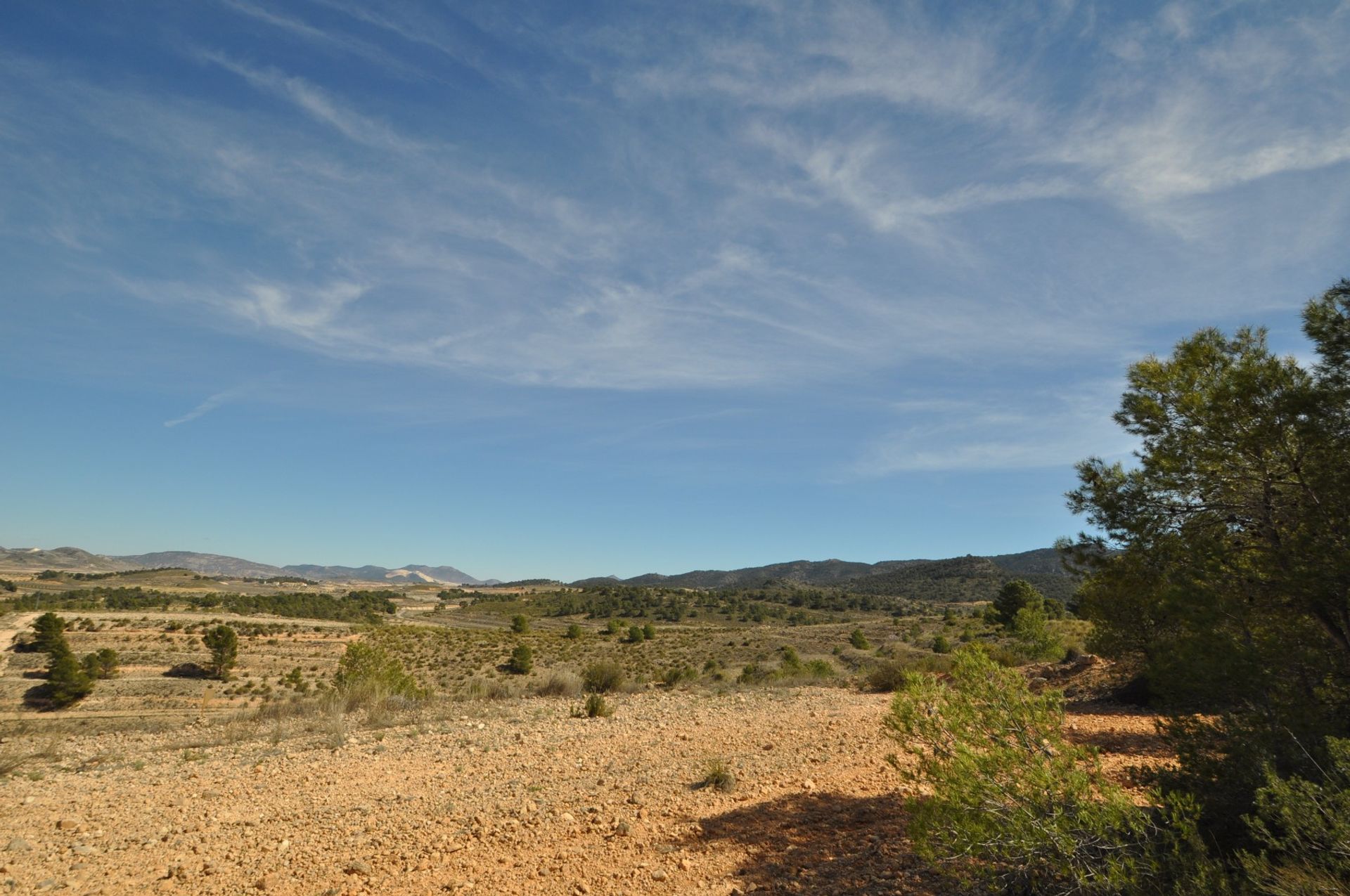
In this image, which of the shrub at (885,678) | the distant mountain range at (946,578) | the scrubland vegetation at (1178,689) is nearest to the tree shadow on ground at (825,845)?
the scrubland vegetation at (1178,689)

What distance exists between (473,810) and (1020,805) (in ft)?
18.8

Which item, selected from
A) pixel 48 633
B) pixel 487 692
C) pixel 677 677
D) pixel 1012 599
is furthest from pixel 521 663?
pixel 48 633

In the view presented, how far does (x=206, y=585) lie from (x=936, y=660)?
385 ft

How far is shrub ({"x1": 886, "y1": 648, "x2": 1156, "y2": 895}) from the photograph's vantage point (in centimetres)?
385

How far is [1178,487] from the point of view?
313 inches

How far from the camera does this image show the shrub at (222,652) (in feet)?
111

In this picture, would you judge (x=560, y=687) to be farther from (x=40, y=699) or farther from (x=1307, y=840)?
(x=40, y=699)

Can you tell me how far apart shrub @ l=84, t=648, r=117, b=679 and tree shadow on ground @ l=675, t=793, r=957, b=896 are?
37619 mm

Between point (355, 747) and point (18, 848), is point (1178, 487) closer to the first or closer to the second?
point (355, 747)

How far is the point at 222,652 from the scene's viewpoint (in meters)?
34.0

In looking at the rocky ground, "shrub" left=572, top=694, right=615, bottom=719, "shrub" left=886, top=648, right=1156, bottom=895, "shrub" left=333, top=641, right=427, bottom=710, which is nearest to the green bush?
the rocky ground

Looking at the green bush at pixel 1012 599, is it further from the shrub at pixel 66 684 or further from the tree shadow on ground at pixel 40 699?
the tree shadow on ground at pixel 40 699

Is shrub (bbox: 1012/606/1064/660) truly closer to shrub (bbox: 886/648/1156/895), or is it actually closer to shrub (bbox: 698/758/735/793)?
shrub (bbox: 698/758/735/793)

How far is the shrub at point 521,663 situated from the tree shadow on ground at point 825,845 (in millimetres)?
24362
